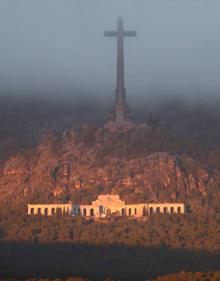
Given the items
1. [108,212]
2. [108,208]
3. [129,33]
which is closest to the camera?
[108,212]

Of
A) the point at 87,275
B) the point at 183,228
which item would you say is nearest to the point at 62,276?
the point at 87,275

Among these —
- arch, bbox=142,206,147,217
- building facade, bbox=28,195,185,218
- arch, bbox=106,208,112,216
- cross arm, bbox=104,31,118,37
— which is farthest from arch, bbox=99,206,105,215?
cross arm, bbox=104,31,118,37

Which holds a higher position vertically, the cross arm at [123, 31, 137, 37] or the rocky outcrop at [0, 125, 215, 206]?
the cross arm at [123, 31, 137, 37]

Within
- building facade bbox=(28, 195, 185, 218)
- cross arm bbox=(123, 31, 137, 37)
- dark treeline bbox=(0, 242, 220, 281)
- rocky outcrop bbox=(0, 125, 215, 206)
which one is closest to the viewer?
dark treeline bbox=(0, 242, 220, 281)

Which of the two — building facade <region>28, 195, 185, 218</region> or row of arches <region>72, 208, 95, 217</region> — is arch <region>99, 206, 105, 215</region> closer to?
building facade <region>28, 195, 185, 218</region>

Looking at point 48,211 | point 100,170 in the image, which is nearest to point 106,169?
point 100,170

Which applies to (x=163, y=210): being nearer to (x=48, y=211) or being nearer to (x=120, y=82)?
(x=48, y=211)
